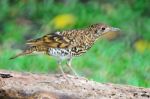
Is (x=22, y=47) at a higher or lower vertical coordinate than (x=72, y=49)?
higher

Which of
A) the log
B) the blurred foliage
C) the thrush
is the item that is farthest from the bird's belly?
the blurred foliage

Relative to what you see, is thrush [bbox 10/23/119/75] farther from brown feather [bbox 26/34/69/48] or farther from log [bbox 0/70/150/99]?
log [bbox 0/70/150/99]

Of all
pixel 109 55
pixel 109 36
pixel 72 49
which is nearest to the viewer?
pixel 72 49

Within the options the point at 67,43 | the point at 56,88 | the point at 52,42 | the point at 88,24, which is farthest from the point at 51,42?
the point at 88,24

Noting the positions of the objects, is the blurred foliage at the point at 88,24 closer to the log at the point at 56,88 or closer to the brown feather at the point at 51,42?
the brown feather at the point at 51,42

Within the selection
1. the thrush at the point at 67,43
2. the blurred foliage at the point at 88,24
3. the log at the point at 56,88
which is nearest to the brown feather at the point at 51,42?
the thrush at the point at 67,43

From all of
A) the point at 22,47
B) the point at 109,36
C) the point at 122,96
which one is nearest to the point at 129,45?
the point at 109,36

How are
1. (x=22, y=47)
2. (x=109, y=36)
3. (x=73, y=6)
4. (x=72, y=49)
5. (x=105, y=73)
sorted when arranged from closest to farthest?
1. (x=72, y=49)
2. (x=105, y=73)
3. (x=22, y=47)
4. (x=109, y=36)
5. (x=73, y=6)

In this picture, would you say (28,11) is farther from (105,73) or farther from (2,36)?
(105,73)
